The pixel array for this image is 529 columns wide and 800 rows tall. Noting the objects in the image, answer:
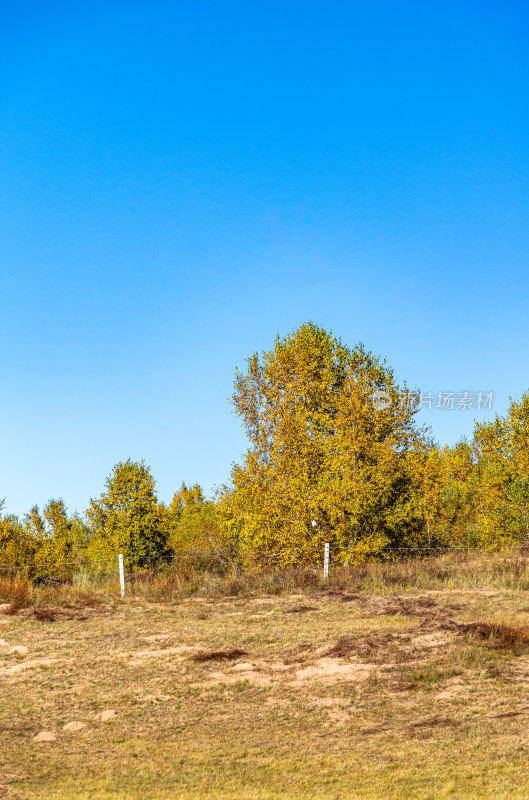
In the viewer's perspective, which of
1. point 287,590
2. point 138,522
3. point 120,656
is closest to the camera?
point 120,656

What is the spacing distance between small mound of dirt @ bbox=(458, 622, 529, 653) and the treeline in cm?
1309

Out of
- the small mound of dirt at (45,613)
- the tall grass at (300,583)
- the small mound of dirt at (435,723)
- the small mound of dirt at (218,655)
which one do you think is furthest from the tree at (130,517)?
the small mound of dirt at (435,723)

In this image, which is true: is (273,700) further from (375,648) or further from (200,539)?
(200,539)

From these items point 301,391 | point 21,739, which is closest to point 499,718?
point 21,739

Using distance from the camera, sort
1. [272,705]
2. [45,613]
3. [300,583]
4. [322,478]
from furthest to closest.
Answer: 1. [322,478]
2. [300,583]
3. [45,613]
4. [272,705]

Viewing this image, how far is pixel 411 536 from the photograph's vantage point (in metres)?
30.5

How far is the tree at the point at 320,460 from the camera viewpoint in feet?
94.1

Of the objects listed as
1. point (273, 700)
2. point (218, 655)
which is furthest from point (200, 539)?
point (273, 700)

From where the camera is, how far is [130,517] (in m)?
37.8

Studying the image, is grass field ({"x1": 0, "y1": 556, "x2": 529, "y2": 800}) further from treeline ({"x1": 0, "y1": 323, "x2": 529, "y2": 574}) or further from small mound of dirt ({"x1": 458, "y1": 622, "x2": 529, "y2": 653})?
treeline ({"x1": 0, "y1": 323, "x2": 529, "y2": 574})

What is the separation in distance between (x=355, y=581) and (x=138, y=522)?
17.6m

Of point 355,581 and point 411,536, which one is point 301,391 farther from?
point 355,581

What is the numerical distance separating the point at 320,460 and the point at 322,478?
1.37 m

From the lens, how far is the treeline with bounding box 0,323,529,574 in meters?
28.9
